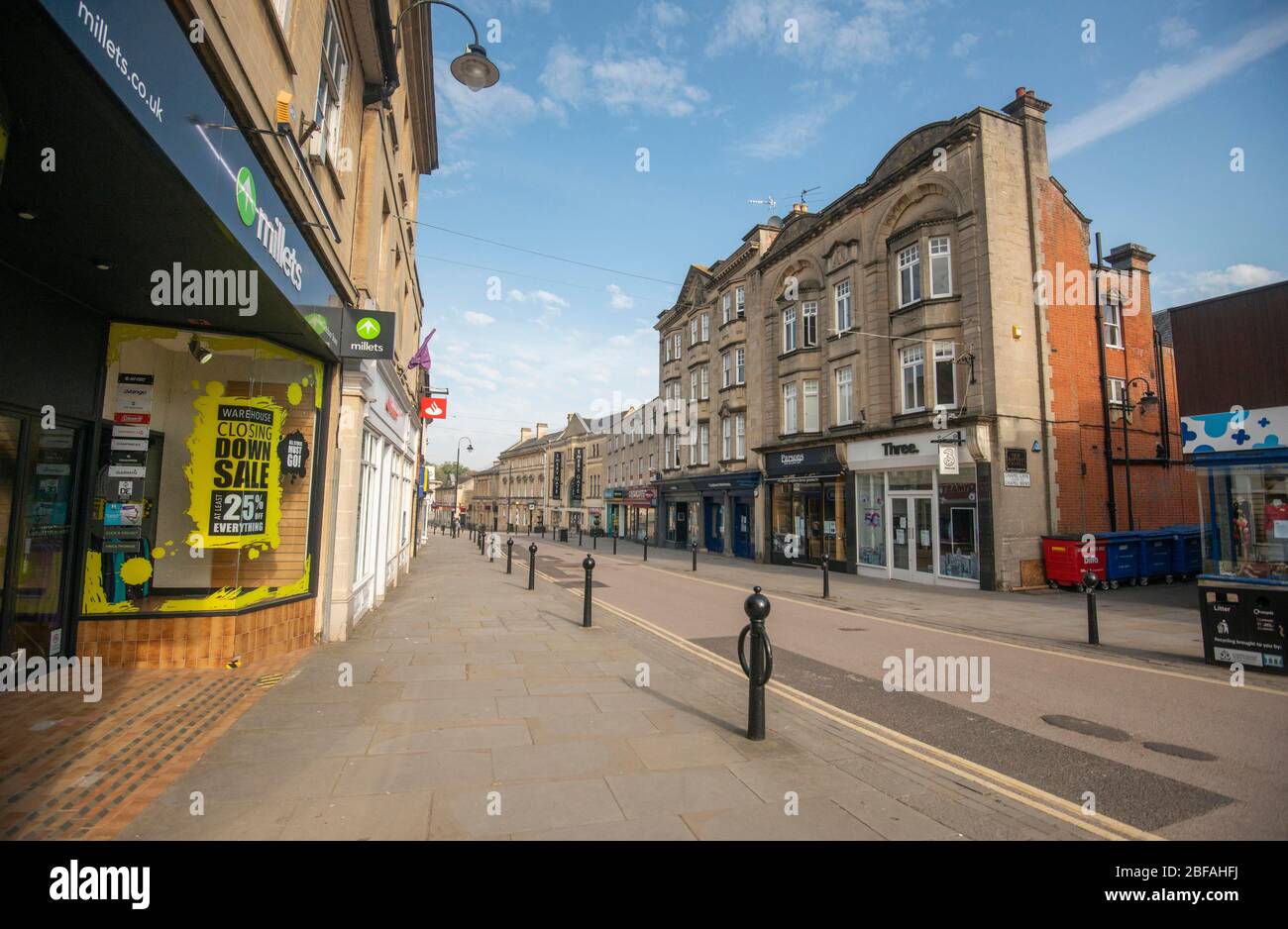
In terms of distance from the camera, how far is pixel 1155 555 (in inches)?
688

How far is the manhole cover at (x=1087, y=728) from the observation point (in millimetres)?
5508

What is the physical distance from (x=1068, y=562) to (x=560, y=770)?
1663 cm

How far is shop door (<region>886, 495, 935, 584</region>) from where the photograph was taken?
60.2 feet

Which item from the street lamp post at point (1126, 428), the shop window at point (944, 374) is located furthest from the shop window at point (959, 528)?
the street lamp post at point (1126, 428)

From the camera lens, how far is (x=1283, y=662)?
Result: 7.61m

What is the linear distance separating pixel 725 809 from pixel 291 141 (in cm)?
685

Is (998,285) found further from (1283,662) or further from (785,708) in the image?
(785,708)

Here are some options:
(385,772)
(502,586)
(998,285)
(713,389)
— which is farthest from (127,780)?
(713,389)

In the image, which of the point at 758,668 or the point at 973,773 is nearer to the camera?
the point at 973,773

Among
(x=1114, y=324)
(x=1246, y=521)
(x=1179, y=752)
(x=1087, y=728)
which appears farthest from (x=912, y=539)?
(x=1179, y=752)

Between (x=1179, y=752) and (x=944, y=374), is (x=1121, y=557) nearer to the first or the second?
(x=944, y=374)

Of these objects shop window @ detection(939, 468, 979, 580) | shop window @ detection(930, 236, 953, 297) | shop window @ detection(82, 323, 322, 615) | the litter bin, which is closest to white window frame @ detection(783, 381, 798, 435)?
shop window @ detection(930, 236, 953, 297)

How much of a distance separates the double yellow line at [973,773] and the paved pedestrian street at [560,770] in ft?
0.07

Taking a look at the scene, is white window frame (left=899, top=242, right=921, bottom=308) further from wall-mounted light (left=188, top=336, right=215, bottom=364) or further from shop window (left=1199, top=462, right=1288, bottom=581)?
wall-mounted light (left=188, top=336, right=215, bottom=364)
